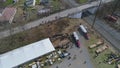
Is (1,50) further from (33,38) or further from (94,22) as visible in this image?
(94,22)

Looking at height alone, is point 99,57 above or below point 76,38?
below

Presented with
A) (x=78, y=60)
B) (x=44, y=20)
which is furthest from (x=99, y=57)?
(x=44, y=20)

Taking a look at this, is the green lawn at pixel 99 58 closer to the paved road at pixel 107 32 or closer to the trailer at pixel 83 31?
the trailer at pixel 83 31

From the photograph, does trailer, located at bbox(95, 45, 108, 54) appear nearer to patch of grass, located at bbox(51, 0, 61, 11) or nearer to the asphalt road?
the asphalt road

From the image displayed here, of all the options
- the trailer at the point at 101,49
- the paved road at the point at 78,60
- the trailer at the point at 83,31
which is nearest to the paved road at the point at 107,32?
the trailer at the point at 101,49

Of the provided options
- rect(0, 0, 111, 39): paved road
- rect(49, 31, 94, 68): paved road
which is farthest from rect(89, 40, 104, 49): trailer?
rect(0, 0, 111, 39): paved road

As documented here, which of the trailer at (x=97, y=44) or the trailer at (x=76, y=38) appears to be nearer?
the trailer at (x=97, y=44)

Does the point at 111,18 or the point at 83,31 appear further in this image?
the point at 111,18

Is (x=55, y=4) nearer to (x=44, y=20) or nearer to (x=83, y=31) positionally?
(x=44, y=20)

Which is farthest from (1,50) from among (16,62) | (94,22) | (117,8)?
(117,8)
